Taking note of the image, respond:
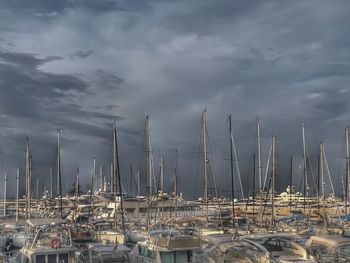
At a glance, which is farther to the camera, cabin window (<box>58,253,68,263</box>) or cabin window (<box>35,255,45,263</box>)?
cabin window (<box>58,253,68,263</box>)

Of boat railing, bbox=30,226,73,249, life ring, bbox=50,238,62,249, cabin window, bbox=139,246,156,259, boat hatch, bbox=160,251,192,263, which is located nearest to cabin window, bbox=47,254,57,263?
life ring, bbox=50,238,62,249

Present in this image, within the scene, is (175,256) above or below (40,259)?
below

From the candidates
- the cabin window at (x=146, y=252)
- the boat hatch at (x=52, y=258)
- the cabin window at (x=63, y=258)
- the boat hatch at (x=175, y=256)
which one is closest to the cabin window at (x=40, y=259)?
the boat hatch at (x=52, y=258)

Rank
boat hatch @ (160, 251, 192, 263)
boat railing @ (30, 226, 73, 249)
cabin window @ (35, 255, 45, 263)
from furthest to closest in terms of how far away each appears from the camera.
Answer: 1. boat railing @ (30, 226, 73, 249)
2. boat hatch @ (160, 251, 192, 263)
3. cabin window @ (35, 255, 45, 263)

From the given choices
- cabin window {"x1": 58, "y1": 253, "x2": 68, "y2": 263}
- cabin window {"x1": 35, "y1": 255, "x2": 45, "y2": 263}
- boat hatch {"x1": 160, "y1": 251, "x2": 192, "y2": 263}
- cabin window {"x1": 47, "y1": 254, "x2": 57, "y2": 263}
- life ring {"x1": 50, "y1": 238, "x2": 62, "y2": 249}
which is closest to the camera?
cabin window {"x1": 35, "y1": 255, "x2": 45, "y2": 263}

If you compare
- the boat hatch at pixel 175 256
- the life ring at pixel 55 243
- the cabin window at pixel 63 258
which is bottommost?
the boat hatch at pixel 175 256

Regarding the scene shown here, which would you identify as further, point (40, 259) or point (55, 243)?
point (55, 243)

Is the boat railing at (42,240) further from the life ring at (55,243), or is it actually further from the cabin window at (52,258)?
the cabin window at (52,258)

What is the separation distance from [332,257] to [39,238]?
1686 centimetres

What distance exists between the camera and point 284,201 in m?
128

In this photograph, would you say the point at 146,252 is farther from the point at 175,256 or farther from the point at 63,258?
the point at 63,258

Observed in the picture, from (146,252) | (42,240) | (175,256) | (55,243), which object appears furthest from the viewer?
(42,240)

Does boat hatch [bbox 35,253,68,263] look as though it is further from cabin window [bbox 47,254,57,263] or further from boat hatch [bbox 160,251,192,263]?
boat hatch [bbox 160,251,192,263]

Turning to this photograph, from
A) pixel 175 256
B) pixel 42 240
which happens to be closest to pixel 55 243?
pixel 42 240
